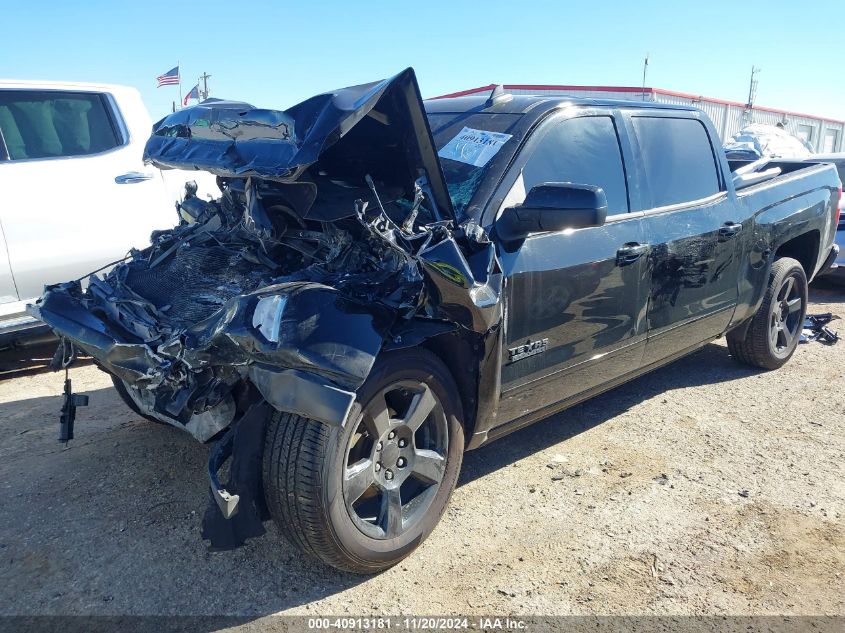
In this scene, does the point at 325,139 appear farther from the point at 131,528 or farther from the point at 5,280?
the point at 5,280

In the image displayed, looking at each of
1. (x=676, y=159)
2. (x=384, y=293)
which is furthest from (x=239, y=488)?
(x=676, y=159)

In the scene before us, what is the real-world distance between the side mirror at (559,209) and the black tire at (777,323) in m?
2.79

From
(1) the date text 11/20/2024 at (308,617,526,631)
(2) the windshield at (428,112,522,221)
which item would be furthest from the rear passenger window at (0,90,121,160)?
(1) the date text 11/20/2024 at (308,617,526,631)

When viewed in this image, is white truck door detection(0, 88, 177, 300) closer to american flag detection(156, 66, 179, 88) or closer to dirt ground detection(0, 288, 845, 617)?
dirt ground detection(0, 288, 845, 617)

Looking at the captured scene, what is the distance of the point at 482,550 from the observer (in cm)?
299

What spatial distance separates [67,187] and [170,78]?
12.9 meters

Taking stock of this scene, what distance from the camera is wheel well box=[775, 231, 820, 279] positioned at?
17.7 ft

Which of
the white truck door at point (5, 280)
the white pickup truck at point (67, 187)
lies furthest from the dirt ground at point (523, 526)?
the white pickup truck at point (67, 187)

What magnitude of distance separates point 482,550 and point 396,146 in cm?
176

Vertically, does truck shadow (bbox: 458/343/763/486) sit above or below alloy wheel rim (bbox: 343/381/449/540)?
below

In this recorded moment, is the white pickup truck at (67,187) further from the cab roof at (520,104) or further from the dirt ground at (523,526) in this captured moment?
the cab roof at (520,104)

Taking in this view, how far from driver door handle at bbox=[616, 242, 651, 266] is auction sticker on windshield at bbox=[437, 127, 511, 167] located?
820 millimetres

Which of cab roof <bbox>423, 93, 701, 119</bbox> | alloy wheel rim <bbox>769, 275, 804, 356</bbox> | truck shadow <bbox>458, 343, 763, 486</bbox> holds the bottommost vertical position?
truck shadow <bbox>458, 343, 763, 486</bbox>

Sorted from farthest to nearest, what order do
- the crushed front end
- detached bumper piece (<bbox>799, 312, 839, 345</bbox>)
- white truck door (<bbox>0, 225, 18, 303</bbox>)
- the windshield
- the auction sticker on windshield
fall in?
detached bumper piece (<bbox>799, 312, 839, 345</bbox>)
white truck door (<bbox>0, 225, 18, 303</bbox>)
the auction sticker on windshield
the windshield
the crushed front end
